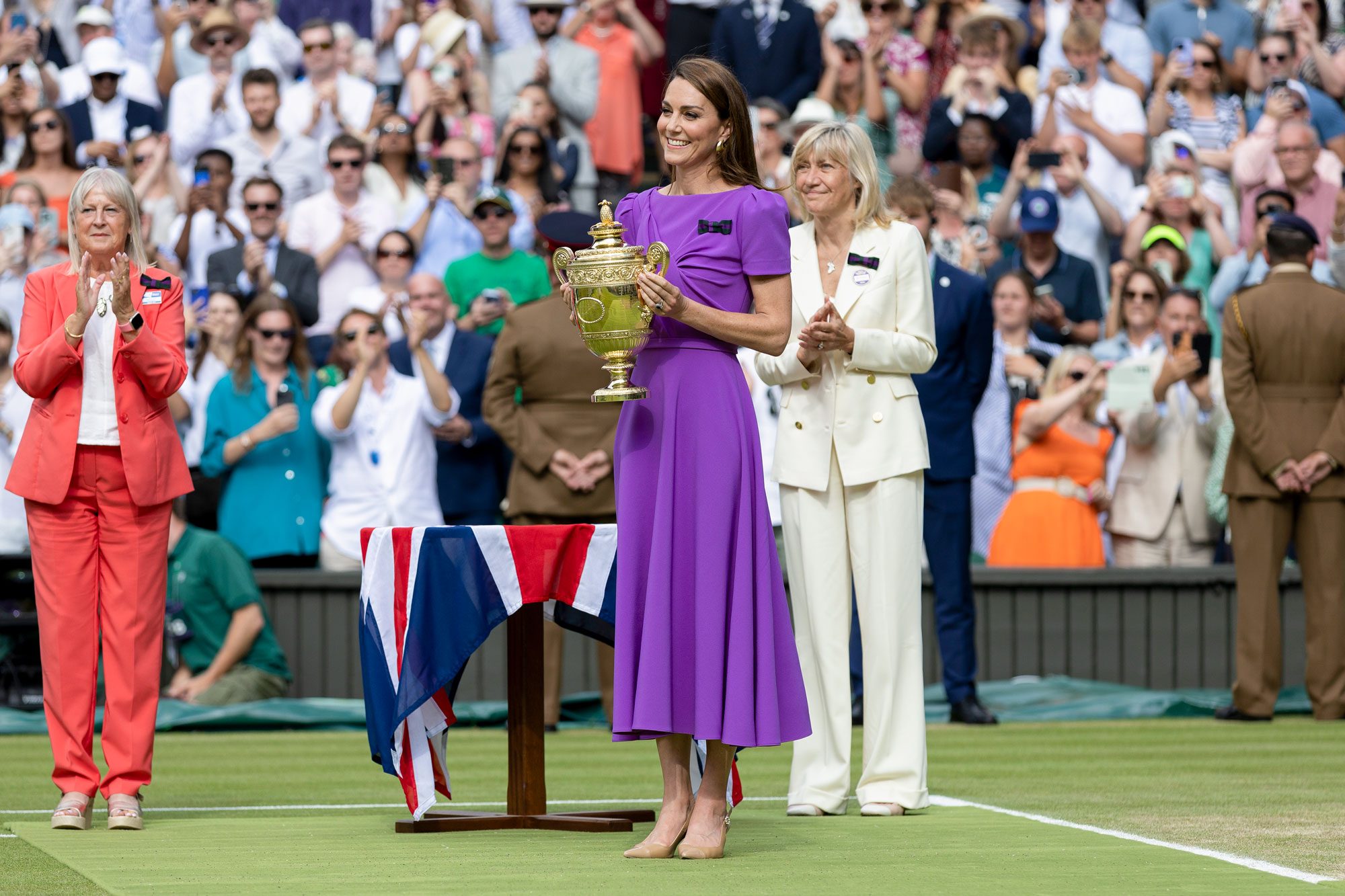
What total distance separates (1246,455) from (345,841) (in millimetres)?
6409

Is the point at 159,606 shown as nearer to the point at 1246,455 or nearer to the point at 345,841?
the point at 345,841

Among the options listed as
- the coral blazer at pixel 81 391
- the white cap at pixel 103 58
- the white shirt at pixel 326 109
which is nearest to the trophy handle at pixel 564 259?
the coral blazer at pixel 81 391

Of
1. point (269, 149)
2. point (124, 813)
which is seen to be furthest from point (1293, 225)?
point (269, 149)

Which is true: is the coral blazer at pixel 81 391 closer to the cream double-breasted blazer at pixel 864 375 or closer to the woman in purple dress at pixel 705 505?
the woman in purple dress at pixel 705 505

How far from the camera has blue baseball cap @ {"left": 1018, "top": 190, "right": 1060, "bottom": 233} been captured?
1466 cm

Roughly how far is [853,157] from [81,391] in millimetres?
2883

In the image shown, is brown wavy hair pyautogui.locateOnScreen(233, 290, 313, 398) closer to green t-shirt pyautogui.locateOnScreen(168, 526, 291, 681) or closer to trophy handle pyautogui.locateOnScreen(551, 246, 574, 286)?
green t-shirt pyautogui.locateOnScreen(168, 526, 291, 681)

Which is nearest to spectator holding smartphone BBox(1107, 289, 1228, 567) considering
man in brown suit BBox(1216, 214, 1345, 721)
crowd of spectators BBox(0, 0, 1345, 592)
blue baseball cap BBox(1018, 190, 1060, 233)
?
crowd of spectators BBox(0, 0, 1345, 592)

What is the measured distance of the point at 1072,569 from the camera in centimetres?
1206

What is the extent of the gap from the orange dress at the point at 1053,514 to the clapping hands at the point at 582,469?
9.21ft

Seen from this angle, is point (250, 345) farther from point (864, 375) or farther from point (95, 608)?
point (864, 375)

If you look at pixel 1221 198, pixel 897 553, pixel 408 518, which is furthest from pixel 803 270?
pixel 1221 198

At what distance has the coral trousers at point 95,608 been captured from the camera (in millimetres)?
7055

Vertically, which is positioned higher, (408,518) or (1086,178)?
(1086,178)
